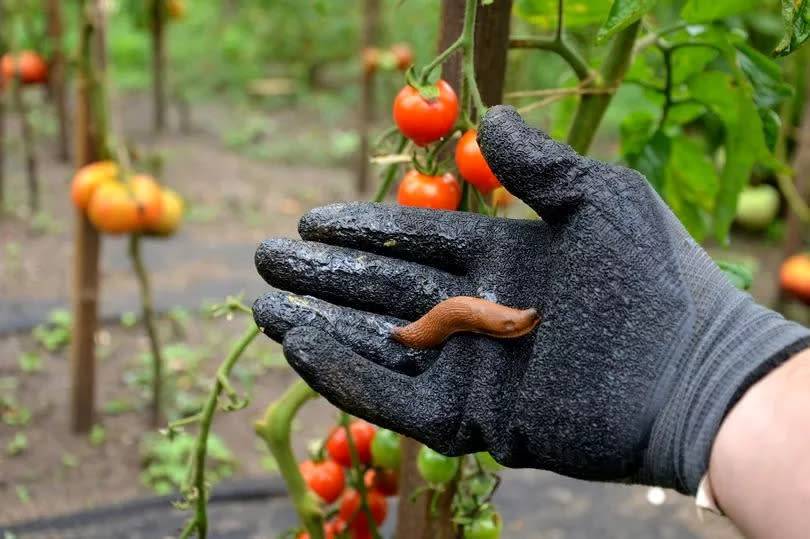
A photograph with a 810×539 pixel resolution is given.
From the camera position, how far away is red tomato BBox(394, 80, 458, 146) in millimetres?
843

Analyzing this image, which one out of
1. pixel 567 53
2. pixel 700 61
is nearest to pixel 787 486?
pixel 567 53

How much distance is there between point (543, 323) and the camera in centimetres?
78

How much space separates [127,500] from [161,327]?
0.99 metres

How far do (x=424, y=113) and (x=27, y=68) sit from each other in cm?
289

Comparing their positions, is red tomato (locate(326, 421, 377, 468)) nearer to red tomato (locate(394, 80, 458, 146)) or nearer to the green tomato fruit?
red tomato (locate(394, 80, 458, 146))

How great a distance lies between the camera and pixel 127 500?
1.92m

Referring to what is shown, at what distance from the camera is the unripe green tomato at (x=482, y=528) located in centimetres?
99

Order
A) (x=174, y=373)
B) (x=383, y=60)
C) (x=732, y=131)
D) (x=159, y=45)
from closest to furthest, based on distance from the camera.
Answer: (x=732, y=131) → (x=174, y=373) → (x=383, y=60) → (x=159, y=45)

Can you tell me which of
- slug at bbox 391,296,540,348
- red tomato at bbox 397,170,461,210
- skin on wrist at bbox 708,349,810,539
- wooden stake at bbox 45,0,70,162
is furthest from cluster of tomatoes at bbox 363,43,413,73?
skin on wrist at bbox 708,349,810,539

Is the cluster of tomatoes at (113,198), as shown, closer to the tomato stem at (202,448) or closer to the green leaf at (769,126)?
the tomato stem at (202,448)

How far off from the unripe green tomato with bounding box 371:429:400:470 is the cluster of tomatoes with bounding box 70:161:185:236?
98 cm

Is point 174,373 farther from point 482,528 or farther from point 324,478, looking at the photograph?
point 482,528

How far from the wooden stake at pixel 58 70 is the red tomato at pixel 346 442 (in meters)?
2.65

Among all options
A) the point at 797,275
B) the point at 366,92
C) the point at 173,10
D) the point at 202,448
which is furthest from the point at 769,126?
the point at 173,10
